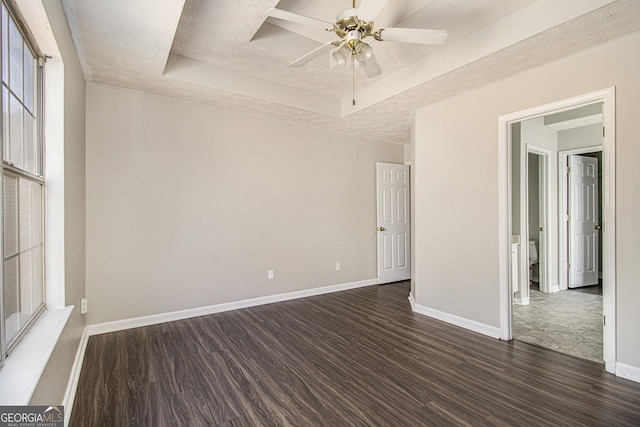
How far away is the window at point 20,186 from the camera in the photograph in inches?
51.0

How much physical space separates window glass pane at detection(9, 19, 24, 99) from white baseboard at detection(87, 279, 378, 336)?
2405mm

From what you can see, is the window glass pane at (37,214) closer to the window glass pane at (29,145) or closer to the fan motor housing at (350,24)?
the window glass pane at (29,145)

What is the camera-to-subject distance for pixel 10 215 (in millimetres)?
1374

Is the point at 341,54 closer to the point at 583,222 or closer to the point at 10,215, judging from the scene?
the point at 10,215

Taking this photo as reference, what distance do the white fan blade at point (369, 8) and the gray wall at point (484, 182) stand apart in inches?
70.0

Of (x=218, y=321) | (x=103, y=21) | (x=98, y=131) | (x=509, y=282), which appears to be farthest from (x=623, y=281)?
(x=98, y=131)

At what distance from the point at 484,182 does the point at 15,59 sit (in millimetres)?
3543

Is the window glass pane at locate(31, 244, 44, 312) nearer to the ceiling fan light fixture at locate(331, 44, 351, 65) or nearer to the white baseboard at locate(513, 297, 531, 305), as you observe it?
the ceiling fan light fixture at locate(331, 44, 351, 65)

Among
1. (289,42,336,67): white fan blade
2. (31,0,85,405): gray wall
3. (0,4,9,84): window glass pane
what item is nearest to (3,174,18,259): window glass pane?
(0,4,9,84): window glass pane

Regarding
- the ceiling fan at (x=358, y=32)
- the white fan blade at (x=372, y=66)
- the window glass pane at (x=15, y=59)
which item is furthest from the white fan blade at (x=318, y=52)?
the window glass pane at (x=15, y=59)

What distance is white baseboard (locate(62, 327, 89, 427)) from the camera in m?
1.79

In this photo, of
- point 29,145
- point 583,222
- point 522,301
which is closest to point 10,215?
point 29,145

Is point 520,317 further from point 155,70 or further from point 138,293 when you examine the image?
point 155,70

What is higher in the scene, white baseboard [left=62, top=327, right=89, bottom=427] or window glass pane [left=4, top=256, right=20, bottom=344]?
window glass pane [left=4, top=256, right=20, bottom=344]
